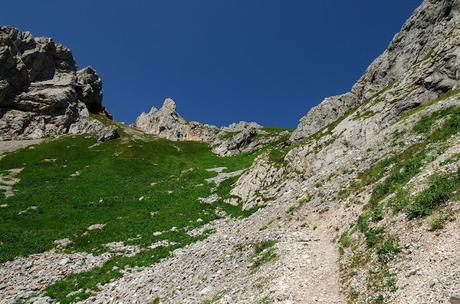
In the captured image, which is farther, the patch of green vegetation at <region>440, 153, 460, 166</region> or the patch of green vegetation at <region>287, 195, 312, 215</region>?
the patch of green vegetation at <region>287, 195, 312, 215</region>

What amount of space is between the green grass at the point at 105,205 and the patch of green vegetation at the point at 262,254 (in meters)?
10.8

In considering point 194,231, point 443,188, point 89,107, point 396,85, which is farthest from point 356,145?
point 89,107

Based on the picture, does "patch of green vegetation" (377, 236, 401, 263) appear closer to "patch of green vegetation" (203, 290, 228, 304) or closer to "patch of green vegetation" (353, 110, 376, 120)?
"patch of green vegetation" (203, 290, 228, 304)

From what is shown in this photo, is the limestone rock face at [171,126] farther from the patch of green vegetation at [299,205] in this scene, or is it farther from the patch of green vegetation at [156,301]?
the patch of green vegetation at [156,301]

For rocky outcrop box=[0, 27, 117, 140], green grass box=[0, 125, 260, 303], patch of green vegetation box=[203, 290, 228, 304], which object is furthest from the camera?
rocky outcrop box=[0, 27, 117, 140]

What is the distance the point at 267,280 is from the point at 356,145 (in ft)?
83.7

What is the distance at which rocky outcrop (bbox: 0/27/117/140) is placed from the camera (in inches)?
4838

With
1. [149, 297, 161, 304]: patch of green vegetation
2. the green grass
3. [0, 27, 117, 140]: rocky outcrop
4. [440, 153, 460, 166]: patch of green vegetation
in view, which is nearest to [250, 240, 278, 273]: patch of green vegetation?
[149, 297, 161, 304]: patch of green vegetation

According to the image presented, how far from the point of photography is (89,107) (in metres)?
162

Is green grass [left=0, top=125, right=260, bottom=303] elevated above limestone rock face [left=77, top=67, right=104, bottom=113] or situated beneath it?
situated beneath

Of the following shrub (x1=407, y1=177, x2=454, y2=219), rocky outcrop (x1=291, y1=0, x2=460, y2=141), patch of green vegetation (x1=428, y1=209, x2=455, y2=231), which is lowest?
patch of green vegetation (x1=428, y1=209, x2=455, y2=231)

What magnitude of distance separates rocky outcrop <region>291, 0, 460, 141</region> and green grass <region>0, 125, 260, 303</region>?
65.0 feet

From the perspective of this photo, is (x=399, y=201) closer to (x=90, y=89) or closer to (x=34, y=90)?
(x=34, y=90)

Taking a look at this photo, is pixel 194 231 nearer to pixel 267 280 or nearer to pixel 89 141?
pixel 267 280
